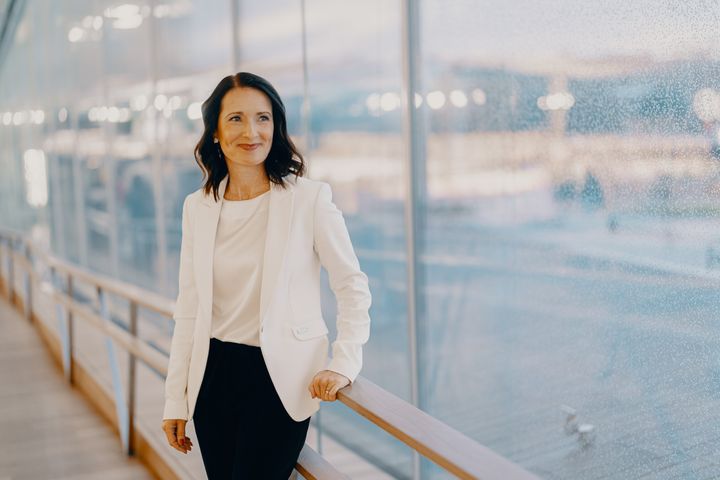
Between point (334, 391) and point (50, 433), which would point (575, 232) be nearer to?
point (334, 391)

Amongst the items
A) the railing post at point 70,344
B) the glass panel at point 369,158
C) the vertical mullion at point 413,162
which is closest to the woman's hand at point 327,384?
the vertical mullion at point 413,162

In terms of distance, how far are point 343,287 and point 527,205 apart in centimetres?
105

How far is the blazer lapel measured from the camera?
1.98 meters

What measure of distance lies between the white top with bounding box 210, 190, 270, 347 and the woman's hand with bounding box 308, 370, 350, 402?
0.68ft

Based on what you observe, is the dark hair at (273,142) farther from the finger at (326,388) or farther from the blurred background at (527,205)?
the blurred background at (527,205)

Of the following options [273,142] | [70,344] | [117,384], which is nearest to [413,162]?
[273,142]

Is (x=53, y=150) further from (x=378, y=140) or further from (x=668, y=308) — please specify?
(x=668, y=308)

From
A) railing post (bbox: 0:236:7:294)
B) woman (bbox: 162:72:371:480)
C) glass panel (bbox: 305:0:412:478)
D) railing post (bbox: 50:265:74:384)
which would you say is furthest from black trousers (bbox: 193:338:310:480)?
railing post (bbox: 0:236:7:294)

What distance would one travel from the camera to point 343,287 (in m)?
1.98

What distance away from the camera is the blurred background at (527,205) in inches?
84.8

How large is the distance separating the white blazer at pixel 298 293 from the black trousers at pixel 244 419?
3 centimetres

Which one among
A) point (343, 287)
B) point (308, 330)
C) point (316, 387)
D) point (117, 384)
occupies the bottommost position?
point (117, 384)

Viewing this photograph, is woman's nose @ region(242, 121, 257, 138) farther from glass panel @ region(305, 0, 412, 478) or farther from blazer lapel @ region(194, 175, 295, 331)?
glass panel @ region(305, 0, 412, 478)

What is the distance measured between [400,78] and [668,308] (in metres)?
1.64
